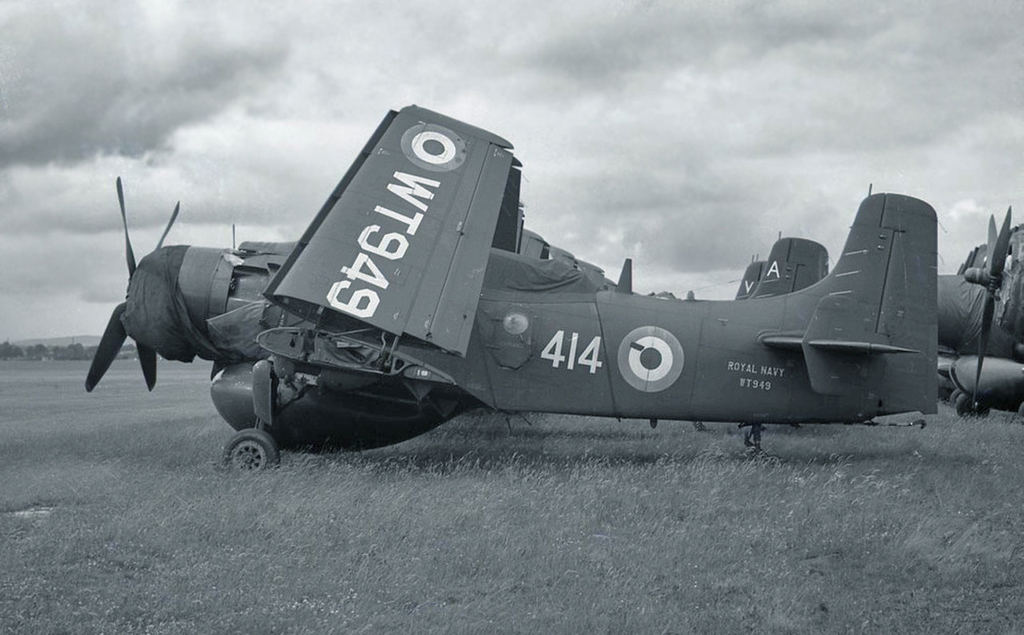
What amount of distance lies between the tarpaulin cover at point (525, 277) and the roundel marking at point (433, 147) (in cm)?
149

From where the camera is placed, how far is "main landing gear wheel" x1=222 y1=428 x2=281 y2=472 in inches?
392

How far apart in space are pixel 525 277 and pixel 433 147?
211 cm

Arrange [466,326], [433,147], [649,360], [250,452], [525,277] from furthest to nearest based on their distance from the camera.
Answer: [525,277] → [649,360] → [433,147] → [250,452] → [466,326]

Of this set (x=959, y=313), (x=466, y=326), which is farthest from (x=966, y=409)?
(x=466, y=326)

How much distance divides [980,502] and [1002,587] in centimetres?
273

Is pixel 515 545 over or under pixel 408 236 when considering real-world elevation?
under

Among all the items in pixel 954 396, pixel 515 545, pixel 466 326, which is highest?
pixel 466 326

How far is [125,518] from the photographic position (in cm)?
722

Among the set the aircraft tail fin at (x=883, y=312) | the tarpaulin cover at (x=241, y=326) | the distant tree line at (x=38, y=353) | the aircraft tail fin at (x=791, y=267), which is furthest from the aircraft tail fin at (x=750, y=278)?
the distant tree line at (x=38, y=353)

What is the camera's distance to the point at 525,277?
11.0m

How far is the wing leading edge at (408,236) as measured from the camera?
8859mm

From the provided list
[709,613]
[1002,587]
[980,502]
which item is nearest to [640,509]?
[709,613]

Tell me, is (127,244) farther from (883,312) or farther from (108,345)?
(883,312)

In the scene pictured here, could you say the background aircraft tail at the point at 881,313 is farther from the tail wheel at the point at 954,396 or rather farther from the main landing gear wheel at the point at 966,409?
the tail wheel at the point at 954,396
